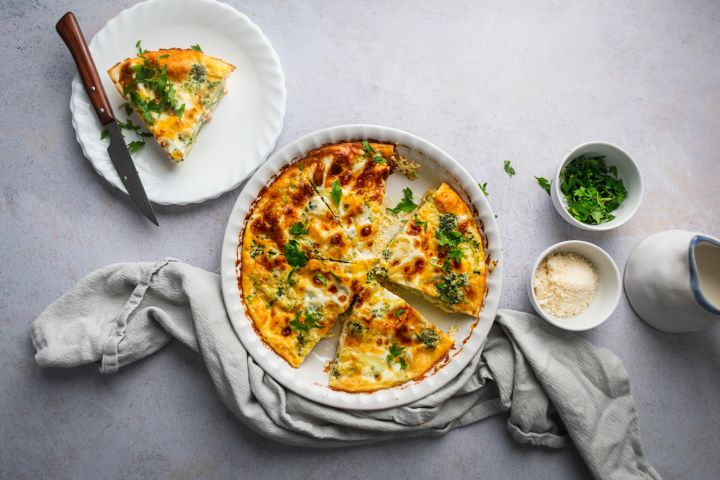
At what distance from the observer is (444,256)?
420 cm

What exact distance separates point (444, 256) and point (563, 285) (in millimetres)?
981

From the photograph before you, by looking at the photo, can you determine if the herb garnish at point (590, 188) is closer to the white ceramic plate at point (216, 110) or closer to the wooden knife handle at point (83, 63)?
the white ceramic plate at point (216, 110)

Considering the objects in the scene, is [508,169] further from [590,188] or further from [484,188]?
[590,188]

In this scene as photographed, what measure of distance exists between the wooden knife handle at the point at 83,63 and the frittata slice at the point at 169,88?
159 mm

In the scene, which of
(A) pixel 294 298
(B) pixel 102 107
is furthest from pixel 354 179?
(B) pixel 102 107

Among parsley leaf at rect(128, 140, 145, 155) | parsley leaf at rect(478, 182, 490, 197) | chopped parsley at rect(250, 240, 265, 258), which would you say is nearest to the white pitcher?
parsley leaf at rect(478, 182, 490, 197)

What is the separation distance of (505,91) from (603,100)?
901 mm

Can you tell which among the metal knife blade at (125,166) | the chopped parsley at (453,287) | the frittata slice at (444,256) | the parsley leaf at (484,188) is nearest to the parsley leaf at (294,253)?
the frittata slice at (444,256)

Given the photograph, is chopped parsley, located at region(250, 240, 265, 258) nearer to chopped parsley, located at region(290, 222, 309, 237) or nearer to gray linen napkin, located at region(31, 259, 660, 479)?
chopped parsley, located at region(290, 222, 309, 237)

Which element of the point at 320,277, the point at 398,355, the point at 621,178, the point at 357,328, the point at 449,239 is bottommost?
the point at 398,355

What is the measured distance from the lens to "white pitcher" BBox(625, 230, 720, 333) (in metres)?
3.92

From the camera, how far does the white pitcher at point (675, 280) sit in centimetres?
392

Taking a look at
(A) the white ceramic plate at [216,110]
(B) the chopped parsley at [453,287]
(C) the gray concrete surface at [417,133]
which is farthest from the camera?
(C) the gray concrete surface at [417,133]

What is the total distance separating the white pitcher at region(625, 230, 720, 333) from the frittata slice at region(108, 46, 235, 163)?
3.79 metres
